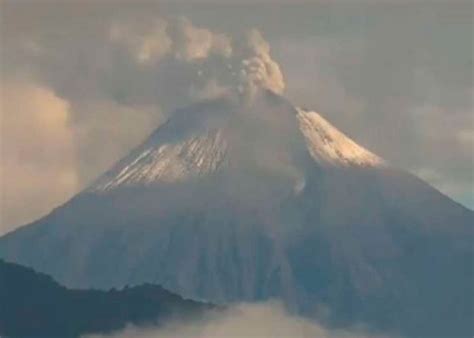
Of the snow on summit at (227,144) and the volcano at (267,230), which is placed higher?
the snow on summit at (227,144)

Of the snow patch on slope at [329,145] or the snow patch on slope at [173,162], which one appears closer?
the snow patch on slope at [329,145]

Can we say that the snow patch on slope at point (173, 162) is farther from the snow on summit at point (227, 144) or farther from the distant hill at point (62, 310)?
the distant hill at point (62, 310)

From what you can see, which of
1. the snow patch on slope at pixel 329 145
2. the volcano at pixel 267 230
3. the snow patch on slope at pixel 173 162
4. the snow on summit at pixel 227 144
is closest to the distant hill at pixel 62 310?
the volcano at pixel 267 230

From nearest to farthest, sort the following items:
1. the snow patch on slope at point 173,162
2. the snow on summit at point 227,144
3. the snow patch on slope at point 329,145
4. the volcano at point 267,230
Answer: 1. the volcano at point 267,230
2. the snow patch on slope at point 329,145
3. the snow on summit at point 227,144
4. the snow patch on slope at point 173,162

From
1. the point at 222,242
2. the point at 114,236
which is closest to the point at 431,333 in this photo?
the point at 222,242

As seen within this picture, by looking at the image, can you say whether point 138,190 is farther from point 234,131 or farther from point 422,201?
point 422,201

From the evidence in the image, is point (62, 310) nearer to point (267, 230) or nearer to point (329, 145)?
point (267, 230)

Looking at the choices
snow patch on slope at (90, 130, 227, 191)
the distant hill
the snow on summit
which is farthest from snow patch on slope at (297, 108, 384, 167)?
the distant hill
